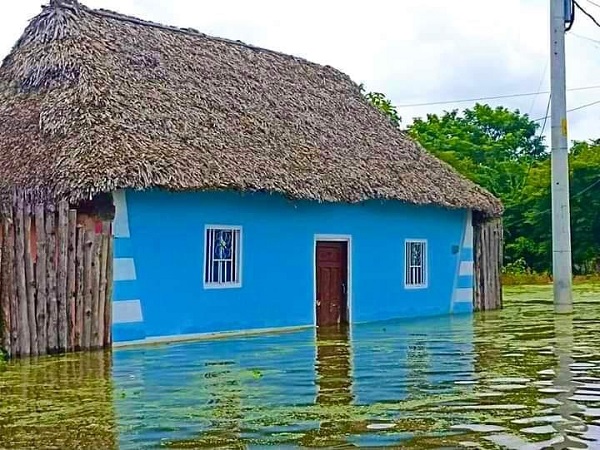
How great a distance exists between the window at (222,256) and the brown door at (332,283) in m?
2.33

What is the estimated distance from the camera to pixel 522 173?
164ft

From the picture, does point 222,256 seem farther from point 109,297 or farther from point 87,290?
point 87,290

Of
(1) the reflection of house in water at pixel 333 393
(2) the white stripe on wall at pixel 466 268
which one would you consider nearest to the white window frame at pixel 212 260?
(1) the reflection of house in water at pixel 333 393

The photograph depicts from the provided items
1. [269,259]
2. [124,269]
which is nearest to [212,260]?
[269,259]

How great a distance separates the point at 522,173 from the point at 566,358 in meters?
38.0

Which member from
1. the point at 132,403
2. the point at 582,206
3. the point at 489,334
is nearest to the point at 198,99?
the point at 489,334

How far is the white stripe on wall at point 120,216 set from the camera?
608 inches

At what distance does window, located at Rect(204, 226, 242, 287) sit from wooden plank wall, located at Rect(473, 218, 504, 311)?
8049mm

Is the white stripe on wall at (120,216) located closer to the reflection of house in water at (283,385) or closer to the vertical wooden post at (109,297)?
the vertical wooden post at (109,297)

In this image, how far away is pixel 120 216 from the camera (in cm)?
1555

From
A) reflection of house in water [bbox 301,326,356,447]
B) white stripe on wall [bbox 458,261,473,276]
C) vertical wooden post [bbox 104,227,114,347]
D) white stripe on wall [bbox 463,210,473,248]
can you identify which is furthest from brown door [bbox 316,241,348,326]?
vertical wooden post [bbox 104,227,114,347]

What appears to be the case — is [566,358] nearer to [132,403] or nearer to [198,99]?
[132,403]

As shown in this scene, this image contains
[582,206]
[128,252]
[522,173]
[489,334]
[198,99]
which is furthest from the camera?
[522,173]

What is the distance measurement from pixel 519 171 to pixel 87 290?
125 feet
